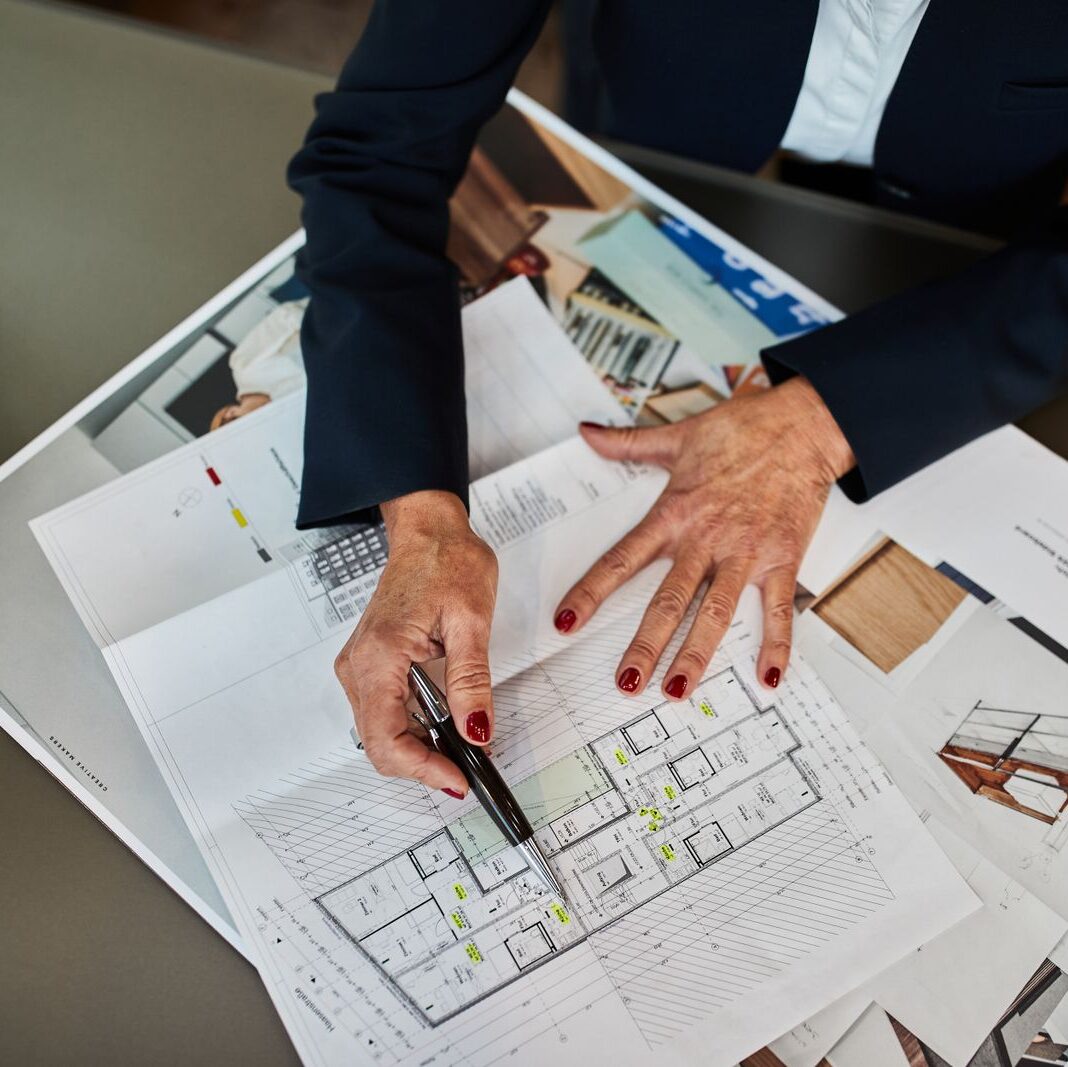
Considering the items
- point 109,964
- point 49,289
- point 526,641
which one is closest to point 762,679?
point 526,641

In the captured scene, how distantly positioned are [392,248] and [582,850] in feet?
1.90

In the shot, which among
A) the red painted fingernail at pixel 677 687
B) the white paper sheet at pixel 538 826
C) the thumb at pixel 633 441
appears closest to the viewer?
the white paper sheet at pixel 538 826

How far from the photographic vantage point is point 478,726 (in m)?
0.72

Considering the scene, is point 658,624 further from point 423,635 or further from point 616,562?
point 423,635

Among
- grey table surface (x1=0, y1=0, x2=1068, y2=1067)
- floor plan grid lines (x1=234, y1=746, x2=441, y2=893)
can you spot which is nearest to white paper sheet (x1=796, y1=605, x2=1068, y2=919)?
grey table surface (x1=0, y1=0, x2=1068, y2=1067)

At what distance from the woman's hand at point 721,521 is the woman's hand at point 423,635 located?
100 mm

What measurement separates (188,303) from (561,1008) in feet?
2.50

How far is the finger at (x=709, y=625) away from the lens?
81 centimetres

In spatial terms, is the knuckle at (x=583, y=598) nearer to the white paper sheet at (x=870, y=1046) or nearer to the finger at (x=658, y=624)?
the finger at (x=658, y=624)

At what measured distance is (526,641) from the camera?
821mm

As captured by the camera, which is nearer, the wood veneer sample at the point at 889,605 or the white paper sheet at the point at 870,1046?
the white paper sheet at the point at 870,1046

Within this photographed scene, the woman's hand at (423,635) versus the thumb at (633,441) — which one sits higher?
the thumb at (633,441)

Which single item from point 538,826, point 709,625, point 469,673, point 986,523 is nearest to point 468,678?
point 469,673

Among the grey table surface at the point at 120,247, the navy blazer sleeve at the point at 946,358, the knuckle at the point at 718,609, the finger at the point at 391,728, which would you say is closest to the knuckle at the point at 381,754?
the finger at the point at 391,728
